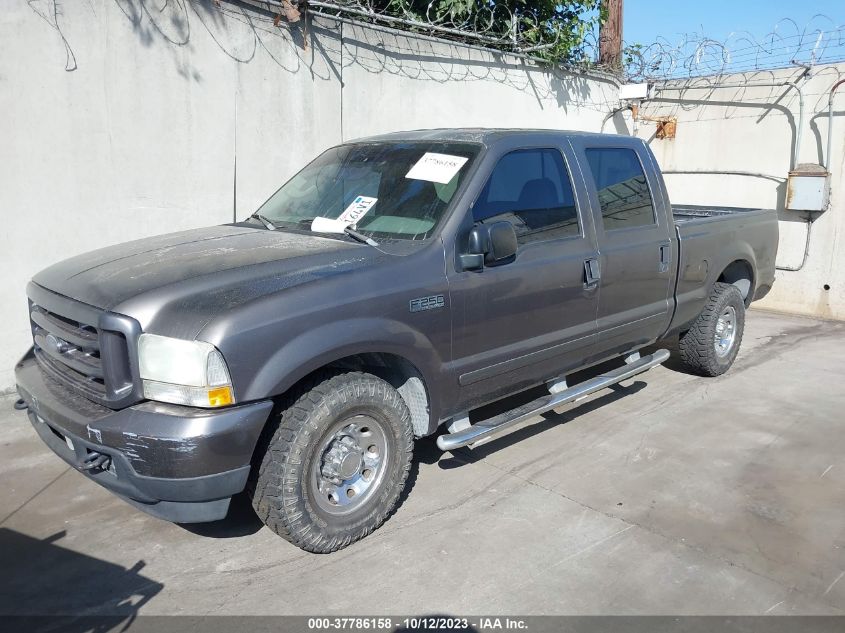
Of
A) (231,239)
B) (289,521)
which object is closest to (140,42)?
(231,239)

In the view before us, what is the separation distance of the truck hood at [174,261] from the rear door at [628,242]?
179 centimetres

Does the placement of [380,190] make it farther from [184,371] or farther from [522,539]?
[522,539]

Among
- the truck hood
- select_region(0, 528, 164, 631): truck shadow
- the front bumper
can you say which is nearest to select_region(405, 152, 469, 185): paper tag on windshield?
the truck hood

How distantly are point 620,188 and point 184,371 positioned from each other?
324 cm

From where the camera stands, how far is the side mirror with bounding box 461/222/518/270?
360 cm

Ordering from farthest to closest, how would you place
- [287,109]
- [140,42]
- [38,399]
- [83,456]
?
[287,109]
[140,42]
[38,399]
[83,456]

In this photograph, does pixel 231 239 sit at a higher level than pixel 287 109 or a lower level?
lower

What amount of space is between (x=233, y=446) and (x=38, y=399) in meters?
1.14

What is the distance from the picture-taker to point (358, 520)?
3430 millimetres

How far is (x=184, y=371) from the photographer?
2.81 m

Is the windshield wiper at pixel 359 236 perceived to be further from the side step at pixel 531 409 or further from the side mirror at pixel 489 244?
the side step at pixel 531 409

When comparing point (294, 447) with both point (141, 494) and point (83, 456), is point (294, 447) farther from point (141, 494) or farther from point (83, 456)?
point (83, 456)

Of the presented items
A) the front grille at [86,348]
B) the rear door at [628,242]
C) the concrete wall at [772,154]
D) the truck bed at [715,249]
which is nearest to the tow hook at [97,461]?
the front grille at [86,348]

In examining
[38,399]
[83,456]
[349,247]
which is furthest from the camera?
[349,247]
